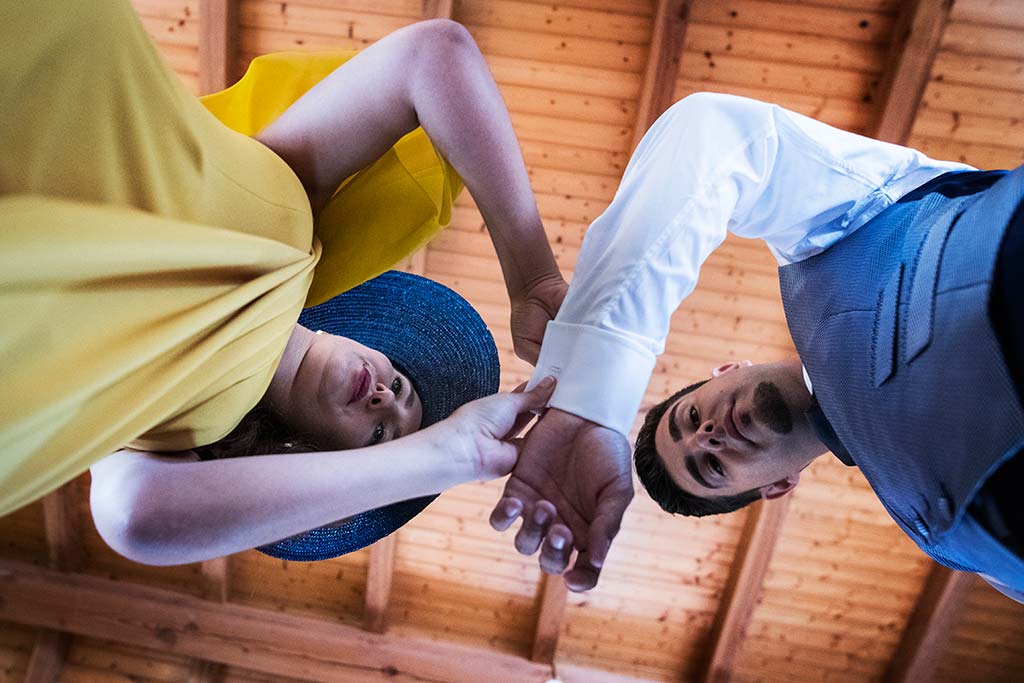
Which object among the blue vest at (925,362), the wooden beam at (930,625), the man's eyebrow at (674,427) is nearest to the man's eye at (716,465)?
the man's eyebrow at (674,427)

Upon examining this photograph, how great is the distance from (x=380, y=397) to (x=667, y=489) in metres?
1.22

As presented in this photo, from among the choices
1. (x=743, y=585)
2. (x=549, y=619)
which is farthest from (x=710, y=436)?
(x=549, y=619)

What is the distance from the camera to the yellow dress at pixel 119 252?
0.81 meters

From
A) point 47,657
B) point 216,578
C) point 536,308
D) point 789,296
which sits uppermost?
point 789,296

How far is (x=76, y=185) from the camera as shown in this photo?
0.95 m

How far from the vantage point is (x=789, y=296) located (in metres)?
1.55

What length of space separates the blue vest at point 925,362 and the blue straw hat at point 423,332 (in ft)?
2.99

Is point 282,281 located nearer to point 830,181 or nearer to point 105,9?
Result: point 105,9

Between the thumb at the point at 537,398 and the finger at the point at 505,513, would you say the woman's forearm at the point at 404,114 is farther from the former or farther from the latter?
the finger at the point at 505,513

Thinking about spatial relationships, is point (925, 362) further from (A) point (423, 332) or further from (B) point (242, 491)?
(A) point (423, 332)

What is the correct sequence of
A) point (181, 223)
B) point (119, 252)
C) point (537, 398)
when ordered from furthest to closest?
point (537, 398)
point (181, 223)
point (119, 252)

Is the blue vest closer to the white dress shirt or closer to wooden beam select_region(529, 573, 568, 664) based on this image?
the white dress shirt

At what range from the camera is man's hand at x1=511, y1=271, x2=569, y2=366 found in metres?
1.56

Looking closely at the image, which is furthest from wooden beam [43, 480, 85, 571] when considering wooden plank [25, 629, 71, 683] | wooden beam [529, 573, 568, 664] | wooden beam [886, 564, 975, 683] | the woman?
wooden beam [886, 564, 975, 683]
